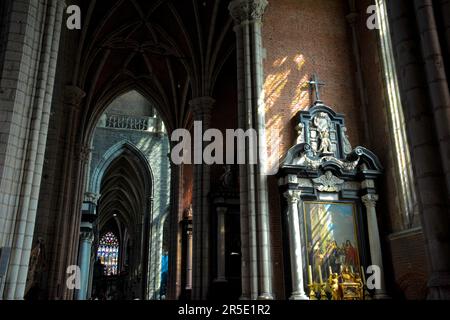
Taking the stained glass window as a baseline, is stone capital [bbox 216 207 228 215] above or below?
below

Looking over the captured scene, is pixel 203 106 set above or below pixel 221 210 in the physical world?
above

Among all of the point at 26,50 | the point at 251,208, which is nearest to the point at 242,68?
the point at 251,208

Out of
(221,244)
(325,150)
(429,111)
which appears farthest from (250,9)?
(429,111)

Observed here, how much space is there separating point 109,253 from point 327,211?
4117 cm

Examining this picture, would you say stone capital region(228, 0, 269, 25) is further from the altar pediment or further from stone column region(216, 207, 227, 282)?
stone column region(216, 207, 227, 282)

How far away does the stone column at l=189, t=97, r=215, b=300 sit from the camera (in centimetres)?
1430

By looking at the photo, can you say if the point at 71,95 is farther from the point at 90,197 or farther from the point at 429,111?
the point at 429,111

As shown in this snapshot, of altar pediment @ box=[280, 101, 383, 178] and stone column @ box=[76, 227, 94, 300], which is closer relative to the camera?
altar pediment @ box=[280, 101, 383, 178]

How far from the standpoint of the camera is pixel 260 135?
35.1 feet

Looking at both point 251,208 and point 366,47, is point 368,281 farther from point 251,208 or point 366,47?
A: point 366,47

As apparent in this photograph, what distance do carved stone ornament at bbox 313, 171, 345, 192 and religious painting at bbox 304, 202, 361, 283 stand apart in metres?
0.38

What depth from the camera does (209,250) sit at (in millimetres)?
14680

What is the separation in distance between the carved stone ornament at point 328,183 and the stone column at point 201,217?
5.24 metres

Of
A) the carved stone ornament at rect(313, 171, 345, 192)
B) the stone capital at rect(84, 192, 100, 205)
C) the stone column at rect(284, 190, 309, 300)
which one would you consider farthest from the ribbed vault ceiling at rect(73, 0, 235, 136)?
the stone column at rect(284, 190, 309, 300)
